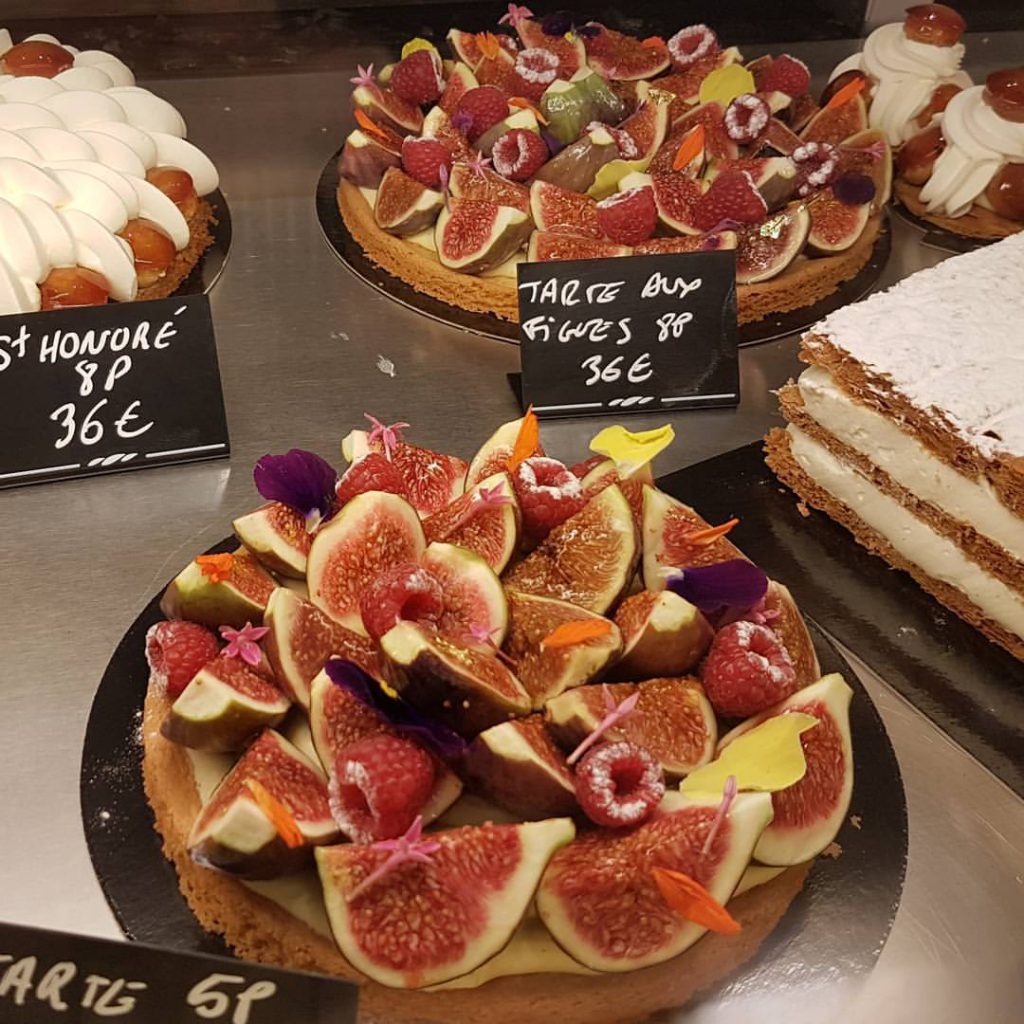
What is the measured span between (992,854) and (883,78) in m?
2.27

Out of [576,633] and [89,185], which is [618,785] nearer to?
[576,633]

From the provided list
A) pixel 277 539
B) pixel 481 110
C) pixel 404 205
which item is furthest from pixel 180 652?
pixel 481 110

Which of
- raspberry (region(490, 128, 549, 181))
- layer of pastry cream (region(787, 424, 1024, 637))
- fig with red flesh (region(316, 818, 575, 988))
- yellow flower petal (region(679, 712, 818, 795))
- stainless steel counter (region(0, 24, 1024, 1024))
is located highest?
raspberry (region(490, 128, 549, 181))

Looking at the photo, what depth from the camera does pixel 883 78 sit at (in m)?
3.30

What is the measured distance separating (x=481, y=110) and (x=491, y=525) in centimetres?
147

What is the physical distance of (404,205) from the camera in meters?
2.85

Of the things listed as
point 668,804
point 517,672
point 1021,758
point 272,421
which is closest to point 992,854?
point 1021,758

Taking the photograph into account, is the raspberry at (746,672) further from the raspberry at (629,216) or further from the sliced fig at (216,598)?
the raspberry at (629,216)

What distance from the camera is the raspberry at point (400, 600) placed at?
1.66m

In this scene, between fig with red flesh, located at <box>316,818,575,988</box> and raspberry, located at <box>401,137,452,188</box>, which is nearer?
fig with red flesh, located at <box>316,818,575,988</box>

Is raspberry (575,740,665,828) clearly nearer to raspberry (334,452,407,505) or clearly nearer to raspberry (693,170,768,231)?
raspberry (334,452,407,505)

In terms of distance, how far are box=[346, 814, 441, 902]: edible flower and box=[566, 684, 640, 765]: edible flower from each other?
232 millimetres

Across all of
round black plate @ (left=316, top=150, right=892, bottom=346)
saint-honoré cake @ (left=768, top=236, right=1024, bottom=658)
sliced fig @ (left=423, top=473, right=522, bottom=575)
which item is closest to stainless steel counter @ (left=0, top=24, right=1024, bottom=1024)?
round black plate @ (left=316, top=150, right=892, bottom=346)

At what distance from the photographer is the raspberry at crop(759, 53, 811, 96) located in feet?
10.7
